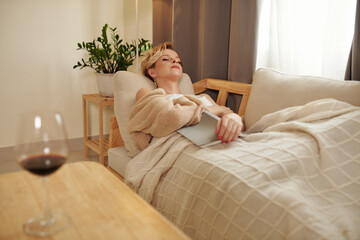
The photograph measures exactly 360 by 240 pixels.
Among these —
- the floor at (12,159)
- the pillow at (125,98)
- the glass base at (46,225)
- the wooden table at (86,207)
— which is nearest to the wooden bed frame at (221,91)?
the pillow at (125,98)

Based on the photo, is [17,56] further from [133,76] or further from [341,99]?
[341,99]

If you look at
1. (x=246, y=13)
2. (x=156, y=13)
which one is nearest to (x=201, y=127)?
(x=246, y=13)

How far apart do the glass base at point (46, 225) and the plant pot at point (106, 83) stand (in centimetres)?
205

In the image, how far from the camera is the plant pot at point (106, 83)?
104 inches

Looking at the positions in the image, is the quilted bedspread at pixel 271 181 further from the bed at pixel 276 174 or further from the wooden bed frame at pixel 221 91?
the wooden bed frame at pixel 221 91

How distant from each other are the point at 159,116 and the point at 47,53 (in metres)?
1.94

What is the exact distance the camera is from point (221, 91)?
7.15ft

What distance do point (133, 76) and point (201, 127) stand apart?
631mm

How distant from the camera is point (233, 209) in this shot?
1.01 meters

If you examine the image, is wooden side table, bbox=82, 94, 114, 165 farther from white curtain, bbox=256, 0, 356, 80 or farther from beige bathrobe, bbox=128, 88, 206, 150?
white curtain, bbox=256, 0, 356, 80

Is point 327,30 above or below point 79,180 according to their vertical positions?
above

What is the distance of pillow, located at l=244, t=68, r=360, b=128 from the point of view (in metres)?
1.40

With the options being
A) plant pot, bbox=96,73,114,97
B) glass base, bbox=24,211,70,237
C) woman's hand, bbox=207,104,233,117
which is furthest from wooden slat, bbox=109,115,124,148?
glass base, bbox=24,211,70,237

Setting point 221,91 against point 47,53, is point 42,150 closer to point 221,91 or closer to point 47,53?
point 221,91
